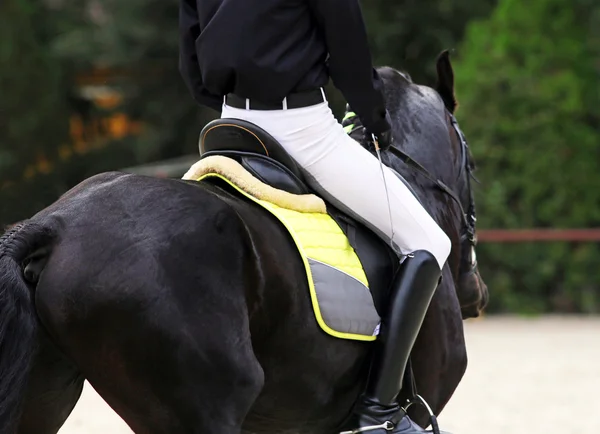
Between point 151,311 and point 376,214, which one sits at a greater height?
point 151,311

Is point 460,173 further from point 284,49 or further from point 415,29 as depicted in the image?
point 415,29

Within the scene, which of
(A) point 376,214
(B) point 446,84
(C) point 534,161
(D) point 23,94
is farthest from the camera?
(D) point 23,94

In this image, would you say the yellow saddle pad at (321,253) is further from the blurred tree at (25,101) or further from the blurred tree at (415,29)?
the blurred tree at (25,101)

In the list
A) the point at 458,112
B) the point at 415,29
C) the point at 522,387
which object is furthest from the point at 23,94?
the point at 522,387

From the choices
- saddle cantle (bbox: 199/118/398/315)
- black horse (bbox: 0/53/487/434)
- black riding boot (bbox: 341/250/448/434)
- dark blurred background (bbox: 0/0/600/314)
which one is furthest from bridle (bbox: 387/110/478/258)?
dark blurred background (bbox: 0/0/600/314)

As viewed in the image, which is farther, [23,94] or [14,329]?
[23,94]

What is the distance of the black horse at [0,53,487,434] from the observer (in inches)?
116

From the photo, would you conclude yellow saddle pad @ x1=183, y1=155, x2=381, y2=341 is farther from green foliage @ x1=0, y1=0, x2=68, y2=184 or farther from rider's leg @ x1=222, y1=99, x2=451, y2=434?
green foliage @ x1=0, y1=0, x2=68, y2=184

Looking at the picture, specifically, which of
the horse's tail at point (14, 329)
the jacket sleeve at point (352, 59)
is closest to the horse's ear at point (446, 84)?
the jacket sleeve at point (352, 59)

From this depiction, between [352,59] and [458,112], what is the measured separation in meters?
9.11

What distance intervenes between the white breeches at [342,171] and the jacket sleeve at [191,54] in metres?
0.25

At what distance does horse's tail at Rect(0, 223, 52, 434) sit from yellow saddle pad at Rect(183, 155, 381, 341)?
78 cm

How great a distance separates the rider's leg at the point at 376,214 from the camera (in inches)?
140

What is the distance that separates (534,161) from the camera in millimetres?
12219
